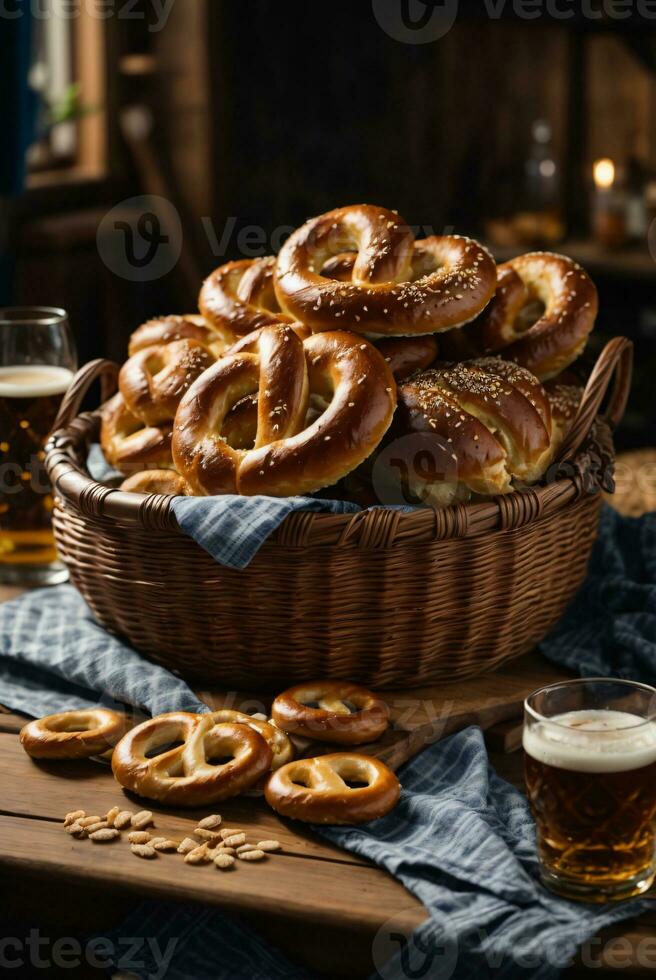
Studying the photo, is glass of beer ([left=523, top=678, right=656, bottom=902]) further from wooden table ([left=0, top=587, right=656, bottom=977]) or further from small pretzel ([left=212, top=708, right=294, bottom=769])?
small pretzel ([left=212, top=708, right=294, bottom=769])

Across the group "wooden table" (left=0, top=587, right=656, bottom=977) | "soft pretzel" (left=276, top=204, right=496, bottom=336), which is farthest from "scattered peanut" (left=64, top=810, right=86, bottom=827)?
"soft pretzel" (left=276, top=204, right=496, bottom=336)

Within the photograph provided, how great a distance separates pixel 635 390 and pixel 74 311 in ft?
6.95

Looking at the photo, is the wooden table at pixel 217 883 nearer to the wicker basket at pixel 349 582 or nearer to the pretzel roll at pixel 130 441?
the wicker basket at pixel 349 582

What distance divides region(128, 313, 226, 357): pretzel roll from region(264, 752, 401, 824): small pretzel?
26.3 inches

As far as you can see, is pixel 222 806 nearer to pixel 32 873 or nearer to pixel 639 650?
pixel 32 873

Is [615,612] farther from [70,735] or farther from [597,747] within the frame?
[70,735]

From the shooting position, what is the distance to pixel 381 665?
4.76 feet

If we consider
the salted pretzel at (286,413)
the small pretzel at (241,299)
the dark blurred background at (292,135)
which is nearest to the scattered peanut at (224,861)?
the salted pretzel at (286,413)

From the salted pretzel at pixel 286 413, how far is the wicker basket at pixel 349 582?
8 cm

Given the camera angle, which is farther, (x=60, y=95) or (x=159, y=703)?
(x=60, y=95)

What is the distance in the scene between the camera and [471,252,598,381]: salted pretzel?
163 cm

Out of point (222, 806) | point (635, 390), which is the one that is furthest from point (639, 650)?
point (635, 390)

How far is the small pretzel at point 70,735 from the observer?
1.34m

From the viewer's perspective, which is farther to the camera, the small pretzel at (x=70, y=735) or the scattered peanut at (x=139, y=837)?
the small pretzel at (x=70, y=735)
